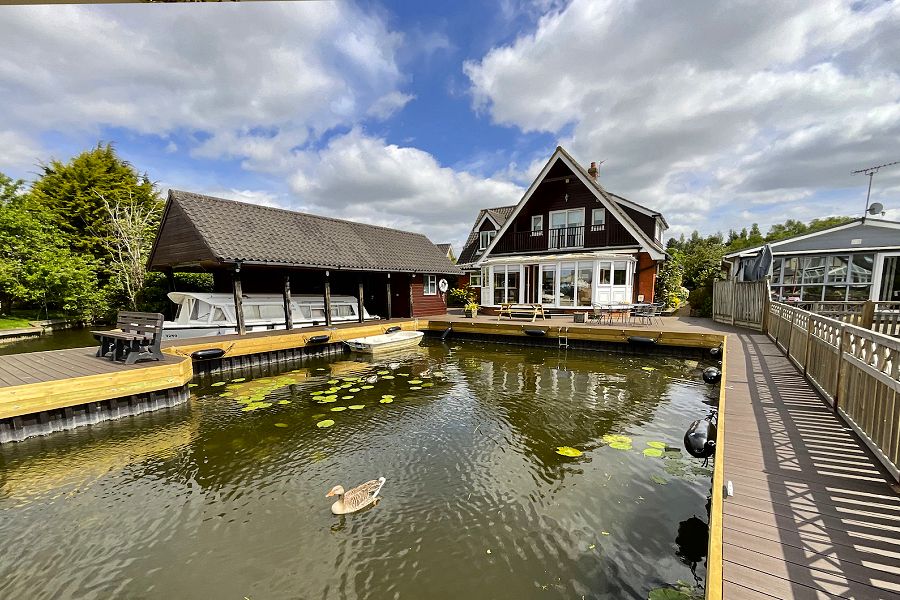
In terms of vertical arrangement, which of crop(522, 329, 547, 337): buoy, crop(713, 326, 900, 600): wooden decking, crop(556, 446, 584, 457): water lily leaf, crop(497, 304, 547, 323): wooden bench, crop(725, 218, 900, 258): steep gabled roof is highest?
crop(725, 218, 900, 258): steep gabled roof

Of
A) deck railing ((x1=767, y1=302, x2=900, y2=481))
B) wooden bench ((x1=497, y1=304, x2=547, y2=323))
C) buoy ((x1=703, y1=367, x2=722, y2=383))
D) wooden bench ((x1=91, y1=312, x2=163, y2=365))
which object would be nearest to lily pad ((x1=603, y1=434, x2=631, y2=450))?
deck railing ((x1=767, y1=302, x2=900, y2=481))

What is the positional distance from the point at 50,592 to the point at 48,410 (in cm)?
422

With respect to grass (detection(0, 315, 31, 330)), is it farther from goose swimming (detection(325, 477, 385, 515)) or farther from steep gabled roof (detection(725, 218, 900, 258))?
steep gabled roof (detection(725, 218, 900, 258))

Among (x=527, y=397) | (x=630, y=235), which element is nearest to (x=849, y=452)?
(x=527, y=397)

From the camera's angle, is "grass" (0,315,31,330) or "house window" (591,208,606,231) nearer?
"grass" (0,315,31,330)

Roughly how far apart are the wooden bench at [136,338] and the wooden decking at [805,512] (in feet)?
29.6

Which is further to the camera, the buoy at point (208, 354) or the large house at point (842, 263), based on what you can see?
the large house at point (842, 263)

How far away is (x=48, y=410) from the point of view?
5359 mm

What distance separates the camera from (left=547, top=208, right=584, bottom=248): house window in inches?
643

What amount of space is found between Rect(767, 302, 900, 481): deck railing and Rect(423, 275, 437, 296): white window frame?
508 inches

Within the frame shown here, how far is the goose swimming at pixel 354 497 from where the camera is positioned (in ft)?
11.7

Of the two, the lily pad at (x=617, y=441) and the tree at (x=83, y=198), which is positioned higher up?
the tree at (x=83, y=198)

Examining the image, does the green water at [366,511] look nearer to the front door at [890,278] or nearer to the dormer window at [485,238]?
the front door at [890,278]

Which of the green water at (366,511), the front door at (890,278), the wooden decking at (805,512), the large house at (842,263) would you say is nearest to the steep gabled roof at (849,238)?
the large house at (842,263)
